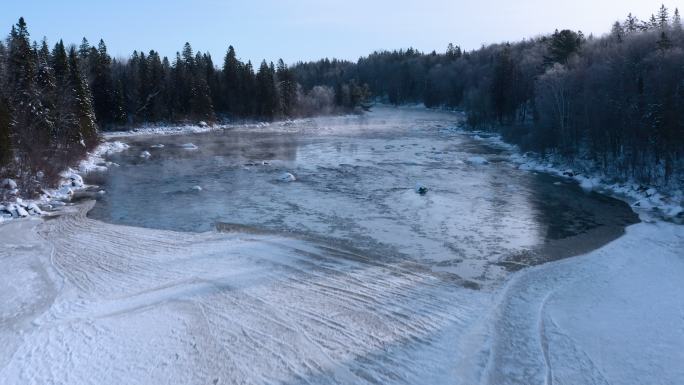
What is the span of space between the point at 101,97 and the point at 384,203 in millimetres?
47479

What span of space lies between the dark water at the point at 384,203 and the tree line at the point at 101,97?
3837 mm

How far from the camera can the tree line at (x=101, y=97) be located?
27.1 m

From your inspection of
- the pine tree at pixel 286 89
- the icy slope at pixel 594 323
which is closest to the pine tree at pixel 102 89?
the pine tree at pixel 286 89

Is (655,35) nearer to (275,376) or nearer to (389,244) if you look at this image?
(389,244)

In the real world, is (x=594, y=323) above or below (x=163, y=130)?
below

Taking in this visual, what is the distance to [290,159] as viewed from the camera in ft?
127

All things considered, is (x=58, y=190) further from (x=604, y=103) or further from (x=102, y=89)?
(x=102, y=89)

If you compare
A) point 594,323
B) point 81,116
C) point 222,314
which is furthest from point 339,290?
point 81,116

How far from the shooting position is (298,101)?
302ft

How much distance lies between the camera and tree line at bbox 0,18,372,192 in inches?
1067

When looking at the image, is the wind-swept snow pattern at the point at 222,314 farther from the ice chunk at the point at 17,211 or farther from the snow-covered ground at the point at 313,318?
the ice chunk at the point at 17,211

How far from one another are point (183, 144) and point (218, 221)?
1298 inches

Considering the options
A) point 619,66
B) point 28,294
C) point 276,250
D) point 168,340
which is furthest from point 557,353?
point 619,66

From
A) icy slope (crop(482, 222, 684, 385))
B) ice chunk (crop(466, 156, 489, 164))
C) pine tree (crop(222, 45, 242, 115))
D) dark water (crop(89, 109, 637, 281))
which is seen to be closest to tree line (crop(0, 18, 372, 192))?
pine tree (crop(222, 45, 242, 115))
